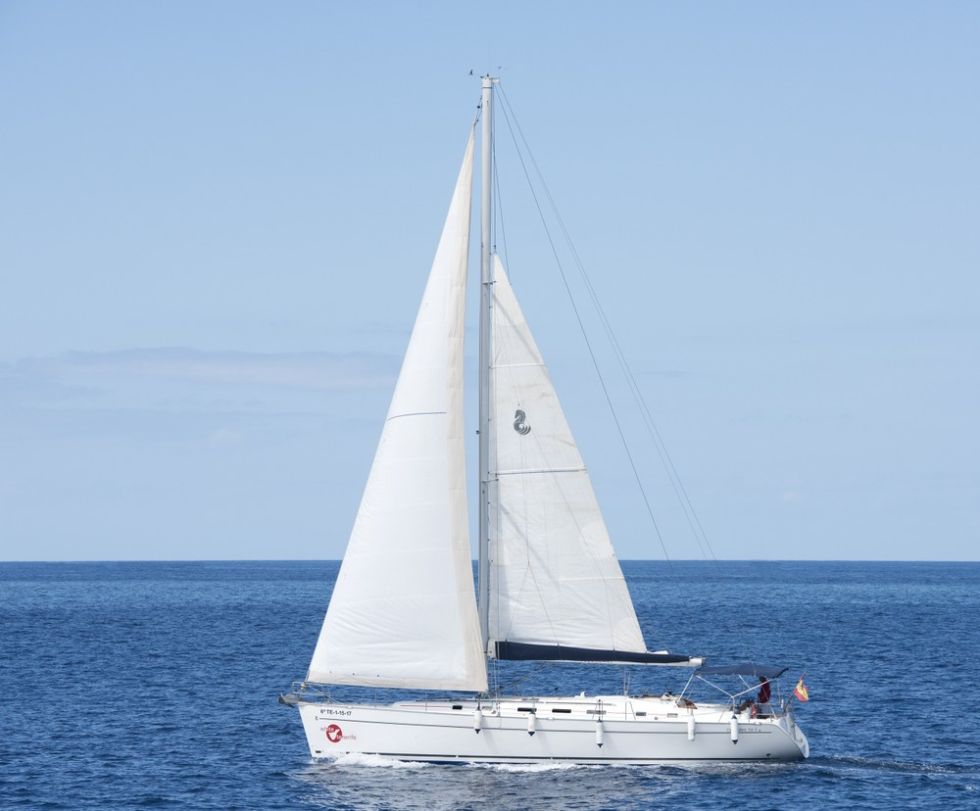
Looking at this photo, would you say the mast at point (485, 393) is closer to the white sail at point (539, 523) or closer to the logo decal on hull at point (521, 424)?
the white sail at point (539, 523)

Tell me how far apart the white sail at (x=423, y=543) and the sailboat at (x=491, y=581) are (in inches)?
1.5

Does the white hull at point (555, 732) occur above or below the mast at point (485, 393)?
below

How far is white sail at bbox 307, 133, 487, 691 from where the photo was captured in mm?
38531

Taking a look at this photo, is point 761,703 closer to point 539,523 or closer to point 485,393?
point 539,523

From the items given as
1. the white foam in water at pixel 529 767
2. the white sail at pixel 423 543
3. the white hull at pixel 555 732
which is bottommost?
the white foam in water at pixel 529 767

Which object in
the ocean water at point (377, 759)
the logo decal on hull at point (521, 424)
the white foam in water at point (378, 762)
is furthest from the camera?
the white foam in water at point (378, 762)

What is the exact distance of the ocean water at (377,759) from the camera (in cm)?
3762

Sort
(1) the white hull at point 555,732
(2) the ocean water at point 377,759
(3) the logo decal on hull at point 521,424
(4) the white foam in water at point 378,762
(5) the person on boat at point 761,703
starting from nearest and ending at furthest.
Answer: (2) the ocean water at point 377,759, (1) the white hull at point 555,732, (3) the logo decal on hull at point 521,424, (4) the white foam in water at point 378,762, (5) the person on boat at point 761,703

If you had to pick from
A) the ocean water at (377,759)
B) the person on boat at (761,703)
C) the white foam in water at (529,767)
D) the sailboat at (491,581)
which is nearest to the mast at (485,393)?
the sailboat at (491,581)

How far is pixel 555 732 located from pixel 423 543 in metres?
6.04

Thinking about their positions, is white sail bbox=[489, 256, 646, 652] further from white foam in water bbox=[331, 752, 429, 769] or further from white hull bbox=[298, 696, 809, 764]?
white foam in water bbox=[331, 752, 429, 769]

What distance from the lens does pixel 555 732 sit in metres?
38.5

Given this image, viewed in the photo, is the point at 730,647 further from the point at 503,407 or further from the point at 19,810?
the point at 19,810

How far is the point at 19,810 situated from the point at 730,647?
159ft
